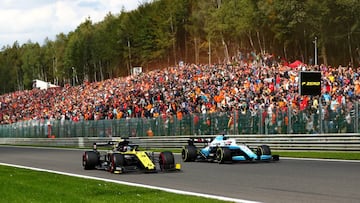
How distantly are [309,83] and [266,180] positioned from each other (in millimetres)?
11811

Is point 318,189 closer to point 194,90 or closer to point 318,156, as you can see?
point 318,156

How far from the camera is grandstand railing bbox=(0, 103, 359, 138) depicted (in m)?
25.9

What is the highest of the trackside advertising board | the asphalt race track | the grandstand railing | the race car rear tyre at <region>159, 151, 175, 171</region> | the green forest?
the green forest

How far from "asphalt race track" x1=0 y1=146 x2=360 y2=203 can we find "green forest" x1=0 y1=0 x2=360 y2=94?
119 ft

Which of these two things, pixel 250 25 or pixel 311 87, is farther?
pixel 250 25

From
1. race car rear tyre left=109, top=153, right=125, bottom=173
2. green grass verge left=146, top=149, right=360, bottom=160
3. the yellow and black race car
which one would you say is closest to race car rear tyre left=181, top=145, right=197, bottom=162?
the yellow and black race car

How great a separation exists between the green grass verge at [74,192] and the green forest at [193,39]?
1646 inches

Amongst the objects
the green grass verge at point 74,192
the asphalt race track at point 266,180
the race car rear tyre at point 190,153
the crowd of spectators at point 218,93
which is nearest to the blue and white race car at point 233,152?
the asphalt race track at point 266,180

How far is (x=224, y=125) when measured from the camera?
3206 centimetres

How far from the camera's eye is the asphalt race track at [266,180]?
12.2 m

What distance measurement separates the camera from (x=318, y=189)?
42.9 ft

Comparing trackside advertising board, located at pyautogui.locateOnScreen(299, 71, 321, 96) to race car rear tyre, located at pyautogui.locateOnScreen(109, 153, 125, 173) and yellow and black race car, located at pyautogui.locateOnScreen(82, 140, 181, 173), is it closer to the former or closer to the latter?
yellow and black race car, located at pyautogui.locateOnScreen(82, 140, 181, 173)

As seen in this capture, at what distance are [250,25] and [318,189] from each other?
161 ft

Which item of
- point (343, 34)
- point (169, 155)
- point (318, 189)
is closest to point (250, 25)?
point (343, 34)
